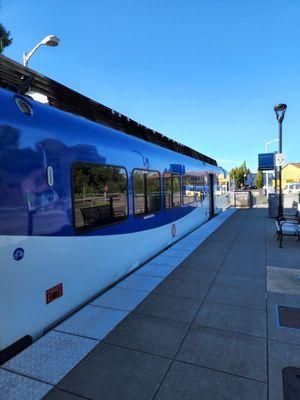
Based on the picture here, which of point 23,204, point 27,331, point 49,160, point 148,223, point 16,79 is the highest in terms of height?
point 16,79

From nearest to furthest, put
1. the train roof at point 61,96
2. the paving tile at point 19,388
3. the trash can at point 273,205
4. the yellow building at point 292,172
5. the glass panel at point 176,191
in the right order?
the paving tile at point 19,388, the train roof at point 61,96, the glass panel at point 176,191, the trash can at point 273,205, the yellow building at point 292,172

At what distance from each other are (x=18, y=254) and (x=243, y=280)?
146 inches

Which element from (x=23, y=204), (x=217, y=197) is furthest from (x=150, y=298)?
(x=217, y=197)

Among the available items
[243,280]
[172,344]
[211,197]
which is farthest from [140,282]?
[211,197]

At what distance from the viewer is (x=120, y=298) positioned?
4223 millimetres

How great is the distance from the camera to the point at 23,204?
110 inches

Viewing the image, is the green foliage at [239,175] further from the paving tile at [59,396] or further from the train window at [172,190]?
the paving tile at [59,396]

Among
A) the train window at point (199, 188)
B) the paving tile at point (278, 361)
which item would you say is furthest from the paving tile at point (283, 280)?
the train window at point (199, 188)

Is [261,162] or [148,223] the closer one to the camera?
[148,223]

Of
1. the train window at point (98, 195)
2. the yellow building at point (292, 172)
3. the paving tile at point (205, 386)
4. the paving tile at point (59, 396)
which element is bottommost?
the paving tile at point (205, 386)

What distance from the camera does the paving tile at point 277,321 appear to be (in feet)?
10.6

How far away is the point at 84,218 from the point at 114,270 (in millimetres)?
1193

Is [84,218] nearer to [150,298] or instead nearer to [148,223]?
[150,298]

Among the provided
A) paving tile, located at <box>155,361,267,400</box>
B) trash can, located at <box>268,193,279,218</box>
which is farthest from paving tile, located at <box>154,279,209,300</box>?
trash can, located at <box>268,193,279,218</box>
